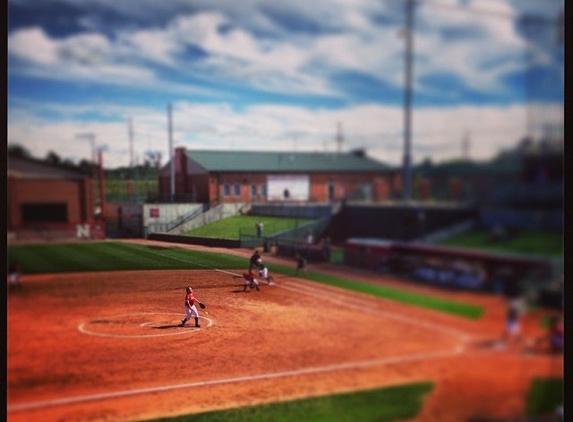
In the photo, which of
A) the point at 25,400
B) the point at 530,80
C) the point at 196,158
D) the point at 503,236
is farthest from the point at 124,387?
the point at 530,80

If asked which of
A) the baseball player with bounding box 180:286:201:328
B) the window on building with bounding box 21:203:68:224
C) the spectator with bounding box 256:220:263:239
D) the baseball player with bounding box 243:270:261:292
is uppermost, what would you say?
the window on building with bounding box 21:203:68:224

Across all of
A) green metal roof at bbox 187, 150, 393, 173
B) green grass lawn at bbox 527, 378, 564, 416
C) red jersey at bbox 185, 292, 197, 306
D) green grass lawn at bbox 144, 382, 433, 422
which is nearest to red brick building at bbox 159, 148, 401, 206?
green metal roof at bbox 187, 150, 393, 173

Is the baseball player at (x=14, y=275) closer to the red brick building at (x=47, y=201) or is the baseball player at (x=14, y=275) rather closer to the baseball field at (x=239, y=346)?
the baseball field at (x=239, y=346)

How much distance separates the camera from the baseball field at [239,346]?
1464mm

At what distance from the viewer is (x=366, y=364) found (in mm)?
5125

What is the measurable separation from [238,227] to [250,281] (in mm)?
270

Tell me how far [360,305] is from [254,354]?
10.2 feet

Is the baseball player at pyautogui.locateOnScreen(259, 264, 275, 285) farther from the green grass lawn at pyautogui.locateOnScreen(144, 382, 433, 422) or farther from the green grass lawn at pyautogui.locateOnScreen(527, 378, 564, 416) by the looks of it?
the green grass lawn at pyautogui.locateOnScreen(527, 378, 564, 416)

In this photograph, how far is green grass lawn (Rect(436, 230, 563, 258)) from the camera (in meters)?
2.51

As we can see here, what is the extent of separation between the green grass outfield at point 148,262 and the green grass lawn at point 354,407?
109 centimetres

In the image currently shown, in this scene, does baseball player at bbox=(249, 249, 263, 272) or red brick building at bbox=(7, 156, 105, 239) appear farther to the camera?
red brick building at bbox=(7, 156, 105, 239)

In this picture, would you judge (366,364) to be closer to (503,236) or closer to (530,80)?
(503,236)

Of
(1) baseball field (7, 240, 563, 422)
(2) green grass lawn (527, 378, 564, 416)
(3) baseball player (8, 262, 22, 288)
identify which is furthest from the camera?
(2) green grass lawn (527, 378, 564, 416)

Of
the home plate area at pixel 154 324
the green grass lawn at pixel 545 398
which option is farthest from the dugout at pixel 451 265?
the green grass lawn at pixel 545 398
